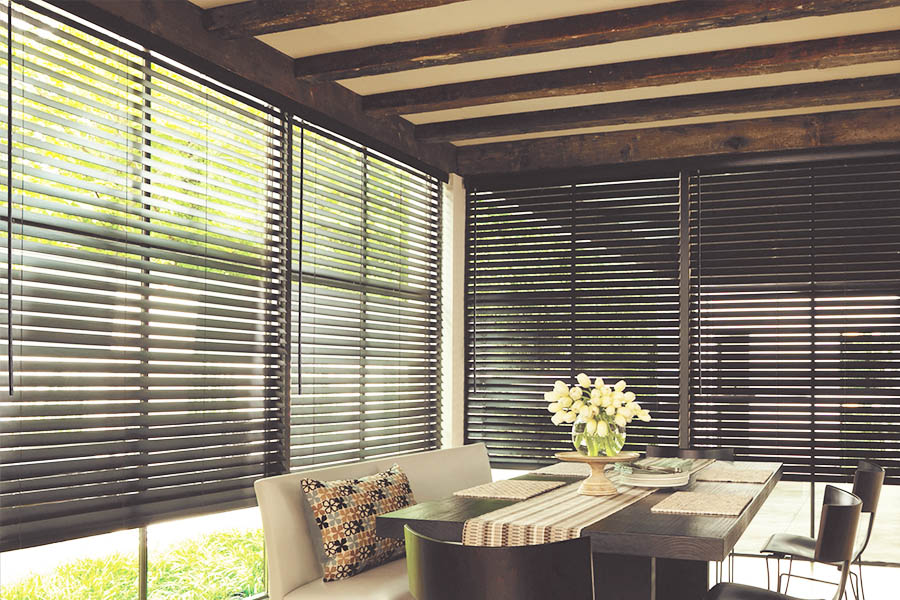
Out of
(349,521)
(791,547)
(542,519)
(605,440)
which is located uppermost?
(605,440)

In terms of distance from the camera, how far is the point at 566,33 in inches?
152

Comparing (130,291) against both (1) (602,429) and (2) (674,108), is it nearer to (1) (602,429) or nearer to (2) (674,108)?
(1) (602,429)

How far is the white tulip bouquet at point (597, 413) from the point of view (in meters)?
3.29

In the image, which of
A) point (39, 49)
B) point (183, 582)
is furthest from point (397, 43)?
point (183, 582)

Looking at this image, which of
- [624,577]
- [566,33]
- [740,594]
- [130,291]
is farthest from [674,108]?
[130,291]

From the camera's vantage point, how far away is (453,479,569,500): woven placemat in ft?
11.2

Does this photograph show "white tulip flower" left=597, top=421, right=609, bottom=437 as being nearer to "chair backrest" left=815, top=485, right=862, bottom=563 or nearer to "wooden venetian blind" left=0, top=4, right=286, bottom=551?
"chair backrest" left=815, top=485, right=862, bottom=563

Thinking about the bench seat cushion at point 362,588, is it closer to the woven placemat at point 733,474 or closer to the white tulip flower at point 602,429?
the white tulip flower at point 602,429

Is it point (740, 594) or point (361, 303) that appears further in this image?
point (361, 303)

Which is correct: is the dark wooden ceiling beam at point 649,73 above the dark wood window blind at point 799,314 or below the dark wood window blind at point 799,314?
above

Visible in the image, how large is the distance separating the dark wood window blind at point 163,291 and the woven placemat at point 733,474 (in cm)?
189

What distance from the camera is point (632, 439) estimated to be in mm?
5781

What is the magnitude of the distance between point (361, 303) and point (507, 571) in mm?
3104

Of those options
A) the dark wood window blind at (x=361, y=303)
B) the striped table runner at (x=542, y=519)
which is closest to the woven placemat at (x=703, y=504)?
the striped table runner at (x=542, y=519)
